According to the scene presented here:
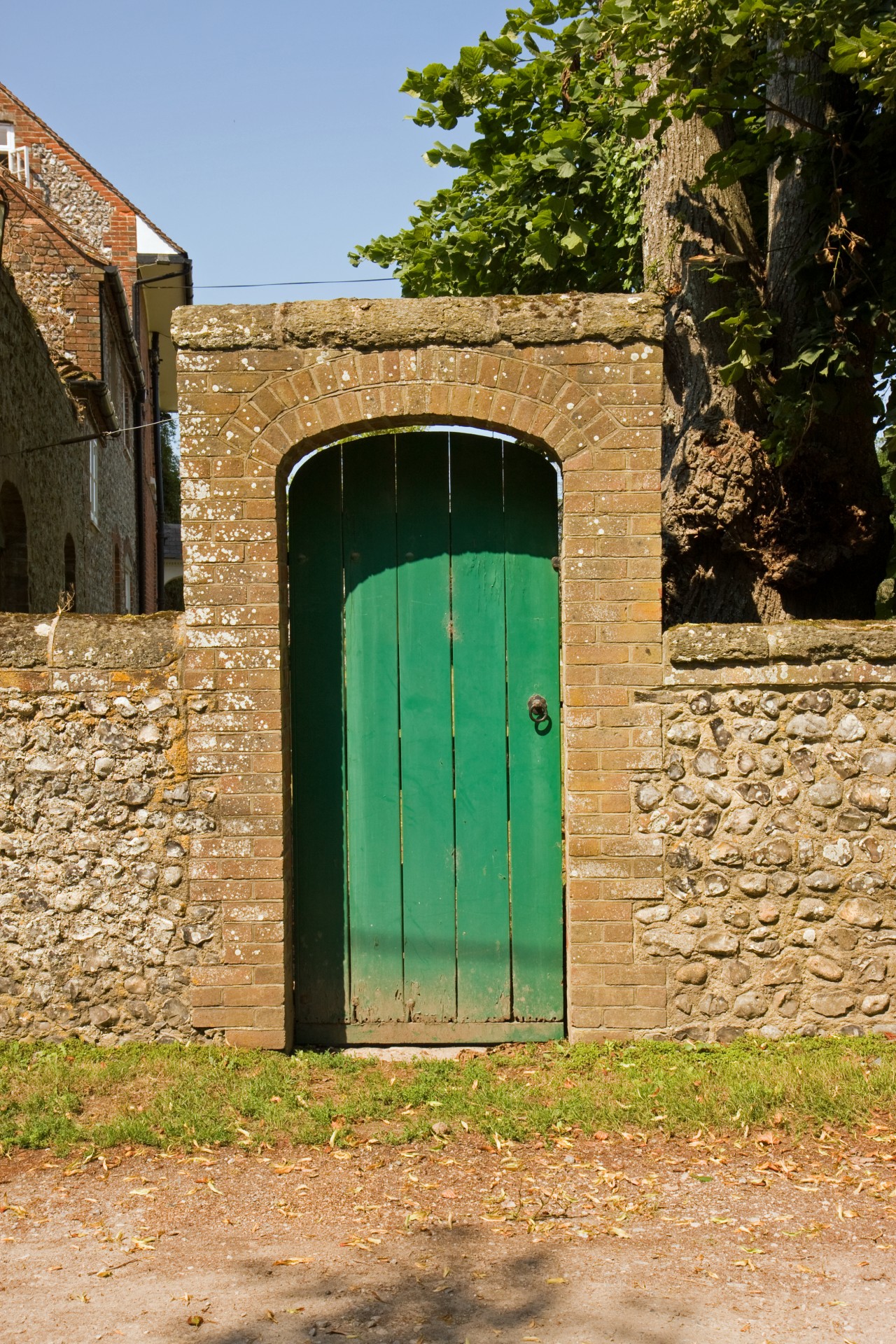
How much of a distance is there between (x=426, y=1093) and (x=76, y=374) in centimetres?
984

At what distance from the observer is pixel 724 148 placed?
21.6 ft

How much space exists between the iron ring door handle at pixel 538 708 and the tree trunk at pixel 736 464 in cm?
214

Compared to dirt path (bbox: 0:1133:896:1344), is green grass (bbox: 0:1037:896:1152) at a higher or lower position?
higher

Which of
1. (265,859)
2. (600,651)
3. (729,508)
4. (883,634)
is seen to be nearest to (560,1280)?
(265,859)

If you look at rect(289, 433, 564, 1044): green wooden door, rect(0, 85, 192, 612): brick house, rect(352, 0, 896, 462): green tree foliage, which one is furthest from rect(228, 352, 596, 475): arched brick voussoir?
rect(0, 85, 192, 612): brick house

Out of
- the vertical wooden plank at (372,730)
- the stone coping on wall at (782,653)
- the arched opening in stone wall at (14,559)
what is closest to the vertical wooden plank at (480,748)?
the vertical wooden plank at (372,730)

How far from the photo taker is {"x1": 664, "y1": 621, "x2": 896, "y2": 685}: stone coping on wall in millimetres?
4465

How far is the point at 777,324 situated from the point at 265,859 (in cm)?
430

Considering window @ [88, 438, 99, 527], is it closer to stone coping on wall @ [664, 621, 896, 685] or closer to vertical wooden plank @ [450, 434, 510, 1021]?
vertical wooden plank @ [450, 434, 510, 1021]

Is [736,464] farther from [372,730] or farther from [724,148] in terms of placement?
[372,730]

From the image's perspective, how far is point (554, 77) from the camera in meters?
6.75

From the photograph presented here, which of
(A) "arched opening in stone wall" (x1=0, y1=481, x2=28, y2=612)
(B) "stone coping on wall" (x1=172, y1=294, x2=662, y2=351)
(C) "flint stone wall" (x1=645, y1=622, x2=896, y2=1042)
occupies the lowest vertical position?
(C) "flint stone wall" (x1=645, y1=622, x2=896, y2=1042)

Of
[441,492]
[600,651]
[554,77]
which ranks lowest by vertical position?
[600,651]

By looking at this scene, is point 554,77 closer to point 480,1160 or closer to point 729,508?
point 729,508
